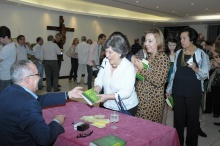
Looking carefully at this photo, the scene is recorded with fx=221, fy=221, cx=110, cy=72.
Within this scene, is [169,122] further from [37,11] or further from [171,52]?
[37,11]

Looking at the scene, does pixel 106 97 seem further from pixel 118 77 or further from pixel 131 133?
pixel 131 133

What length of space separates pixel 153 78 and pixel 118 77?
39 centimetres

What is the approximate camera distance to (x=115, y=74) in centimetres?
235

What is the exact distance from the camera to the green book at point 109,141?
1.54 meters

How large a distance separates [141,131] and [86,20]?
32.1 ft

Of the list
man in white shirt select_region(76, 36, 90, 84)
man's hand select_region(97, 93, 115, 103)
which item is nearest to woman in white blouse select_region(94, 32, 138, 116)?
man's hand select_region(97, 93, 115, 103)

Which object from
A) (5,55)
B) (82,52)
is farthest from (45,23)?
(5,55)

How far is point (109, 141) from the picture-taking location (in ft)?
5.20

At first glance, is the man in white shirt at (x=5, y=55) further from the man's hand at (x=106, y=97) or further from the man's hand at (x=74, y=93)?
the man's hand at (x=106, y=97)

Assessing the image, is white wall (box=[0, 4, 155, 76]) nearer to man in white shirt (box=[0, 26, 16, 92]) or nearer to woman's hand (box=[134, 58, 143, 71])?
man in white shirt (box=[0, 26, 16, 92])

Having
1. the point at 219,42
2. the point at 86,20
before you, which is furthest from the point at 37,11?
the point at 219,42

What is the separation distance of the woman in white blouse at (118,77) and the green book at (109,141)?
2.02ft

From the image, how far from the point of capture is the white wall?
834 centimetres

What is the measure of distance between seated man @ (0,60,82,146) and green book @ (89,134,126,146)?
0.29 meters
